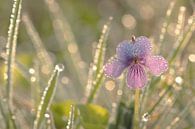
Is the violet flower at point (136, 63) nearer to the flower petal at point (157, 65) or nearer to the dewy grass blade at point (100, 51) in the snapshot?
the flower petal at point (157, 65)

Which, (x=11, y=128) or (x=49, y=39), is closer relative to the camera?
(x=11, y=128)

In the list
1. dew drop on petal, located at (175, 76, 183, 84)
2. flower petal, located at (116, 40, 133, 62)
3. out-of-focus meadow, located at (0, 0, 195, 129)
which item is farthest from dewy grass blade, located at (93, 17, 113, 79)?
flower petal, located at (116, 40, 133, 62)

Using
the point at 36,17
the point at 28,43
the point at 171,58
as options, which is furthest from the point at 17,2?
the point at 36,17

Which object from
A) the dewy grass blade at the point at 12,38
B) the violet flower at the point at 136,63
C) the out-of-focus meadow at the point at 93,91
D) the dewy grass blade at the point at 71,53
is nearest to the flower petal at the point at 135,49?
the violet flower at the point at 136,63

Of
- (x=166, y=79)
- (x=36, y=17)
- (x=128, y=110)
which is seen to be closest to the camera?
(x=128, y=110)

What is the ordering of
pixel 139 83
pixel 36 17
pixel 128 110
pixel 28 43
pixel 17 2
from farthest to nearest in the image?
pixel 36 17, pixel 28 43, pixel 128 110, pixel 17 2, pixel 139 83

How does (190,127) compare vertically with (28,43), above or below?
below

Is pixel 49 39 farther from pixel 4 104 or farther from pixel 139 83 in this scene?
pixel 139 83

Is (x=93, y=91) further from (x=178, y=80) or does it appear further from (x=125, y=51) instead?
(x=125, y=51)
